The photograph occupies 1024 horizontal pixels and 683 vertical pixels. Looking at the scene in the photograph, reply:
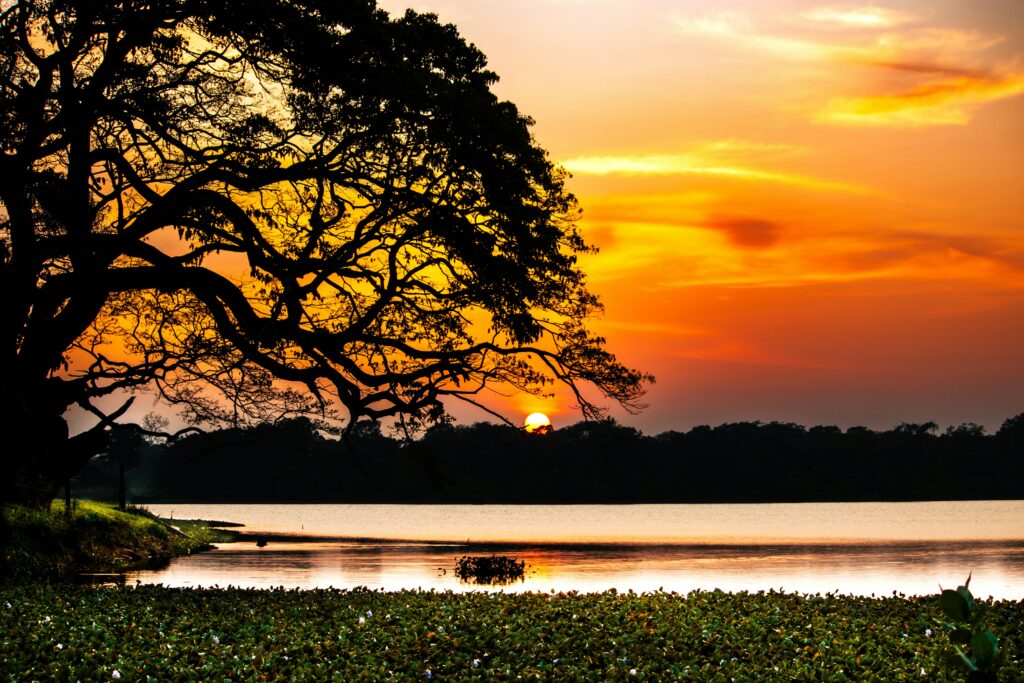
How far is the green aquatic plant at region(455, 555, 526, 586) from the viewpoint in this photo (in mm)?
32406

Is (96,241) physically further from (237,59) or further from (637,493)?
(637,493)

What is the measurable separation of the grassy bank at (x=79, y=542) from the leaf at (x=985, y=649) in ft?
78.1

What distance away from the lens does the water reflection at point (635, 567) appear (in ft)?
94.4

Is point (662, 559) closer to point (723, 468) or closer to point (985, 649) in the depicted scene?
point (985, 649)

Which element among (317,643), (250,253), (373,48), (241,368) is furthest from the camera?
(241,368)

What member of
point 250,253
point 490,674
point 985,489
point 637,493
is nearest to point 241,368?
point 250,253

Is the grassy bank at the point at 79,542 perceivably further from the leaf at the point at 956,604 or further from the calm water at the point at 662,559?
the leaf at the point at 956,604

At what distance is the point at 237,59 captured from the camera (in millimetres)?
24812

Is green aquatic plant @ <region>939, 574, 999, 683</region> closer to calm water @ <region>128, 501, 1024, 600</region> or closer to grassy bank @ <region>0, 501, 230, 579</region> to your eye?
calm water @ <region>128, 501, 1024, 600</region>

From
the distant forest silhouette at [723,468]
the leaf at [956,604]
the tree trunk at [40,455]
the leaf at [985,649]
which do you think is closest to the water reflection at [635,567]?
the tree trunk at [40,455]

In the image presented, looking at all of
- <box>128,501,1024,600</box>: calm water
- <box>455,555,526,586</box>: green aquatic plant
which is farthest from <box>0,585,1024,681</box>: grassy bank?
<box>455,555,526,586</box>: green aquatic plant

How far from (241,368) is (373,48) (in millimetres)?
8846

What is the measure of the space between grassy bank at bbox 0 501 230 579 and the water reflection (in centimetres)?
150

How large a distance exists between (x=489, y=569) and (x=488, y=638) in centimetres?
2112
